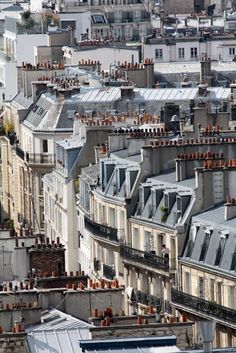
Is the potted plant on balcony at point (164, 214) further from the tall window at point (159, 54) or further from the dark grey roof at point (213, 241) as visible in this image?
the tall window at point (159, 54)

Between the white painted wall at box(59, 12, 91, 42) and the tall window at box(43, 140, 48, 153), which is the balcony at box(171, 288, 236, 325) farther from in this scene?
the white painted wall at box(59, 12, 91, 42)

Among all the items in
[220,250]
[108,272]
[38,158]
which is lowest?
[38,158]

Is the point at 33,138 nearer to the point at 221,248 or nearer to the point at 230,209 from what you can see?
the point at 230,209

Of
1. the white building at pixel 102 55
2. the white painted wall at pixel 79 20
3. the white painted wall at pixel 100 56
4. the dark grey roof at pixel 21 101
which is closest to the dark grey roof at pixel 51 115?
the dark grey roof at pixel 21 101

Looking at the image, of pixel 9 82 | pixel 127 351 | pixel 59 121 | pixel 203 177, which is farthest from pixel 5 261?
pixel 9 82

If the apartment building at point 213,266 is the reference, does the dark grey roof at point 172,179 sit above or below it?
above

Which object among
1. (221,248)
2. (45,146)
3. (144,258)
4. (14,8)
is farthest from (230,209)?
(14,8)
